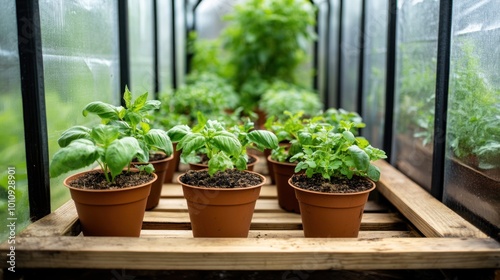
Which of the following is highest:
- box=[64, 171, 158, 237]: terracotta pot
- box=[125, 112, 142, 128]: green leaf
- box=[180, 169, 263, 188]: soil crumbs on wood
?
box=[125, 112, 142, 128]: green leaf

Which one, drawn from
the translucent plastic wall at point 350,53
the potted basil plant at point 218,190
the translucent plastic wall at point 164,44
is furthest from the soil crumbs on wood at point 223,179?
the translucent plastic wall at point 164,44

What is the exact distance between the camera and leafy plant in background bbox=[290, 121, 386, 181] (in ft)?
5.78

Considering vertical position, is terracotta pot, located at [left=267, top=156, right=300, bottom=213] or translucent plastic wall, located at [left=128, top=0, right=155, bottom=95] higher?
translucent plastic wall, located at [left=128, top=0, right=155, bottom=95]

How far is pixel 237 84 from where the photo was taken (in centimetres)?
570

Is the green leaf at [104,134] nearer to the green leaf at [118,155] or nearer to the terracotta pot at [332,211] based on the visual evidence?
the green leaf at [118,155]

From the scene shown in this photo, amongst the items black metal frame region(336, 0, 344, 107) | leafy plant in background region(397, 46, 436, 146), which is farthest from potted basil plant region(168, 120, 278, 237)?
black metal frame region(336, 0, 344, 107)

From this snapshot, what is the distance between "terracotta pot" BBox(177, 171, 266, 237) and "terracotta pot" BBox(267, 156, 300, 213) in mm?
496

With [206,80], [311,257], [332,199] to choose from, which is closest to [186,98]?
[206,80]

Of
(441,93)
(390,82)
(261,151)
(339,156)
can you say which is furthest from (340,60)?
(339,156)

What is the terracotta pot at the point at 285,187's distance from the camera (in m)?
2.24

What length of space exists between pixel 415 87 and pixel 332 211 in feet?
3.61

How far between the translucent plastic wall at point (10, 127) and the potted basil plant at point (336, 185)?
1.01 meters

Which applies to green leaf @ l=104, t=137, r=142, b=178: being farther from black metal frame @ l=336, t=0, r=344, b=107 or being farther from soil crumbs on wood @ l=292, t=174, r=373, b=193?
black metal frame @ l=336, t=0, r=344, b=107

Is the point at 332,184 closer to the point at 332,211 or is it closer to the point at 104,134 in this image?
the point at 332,211
